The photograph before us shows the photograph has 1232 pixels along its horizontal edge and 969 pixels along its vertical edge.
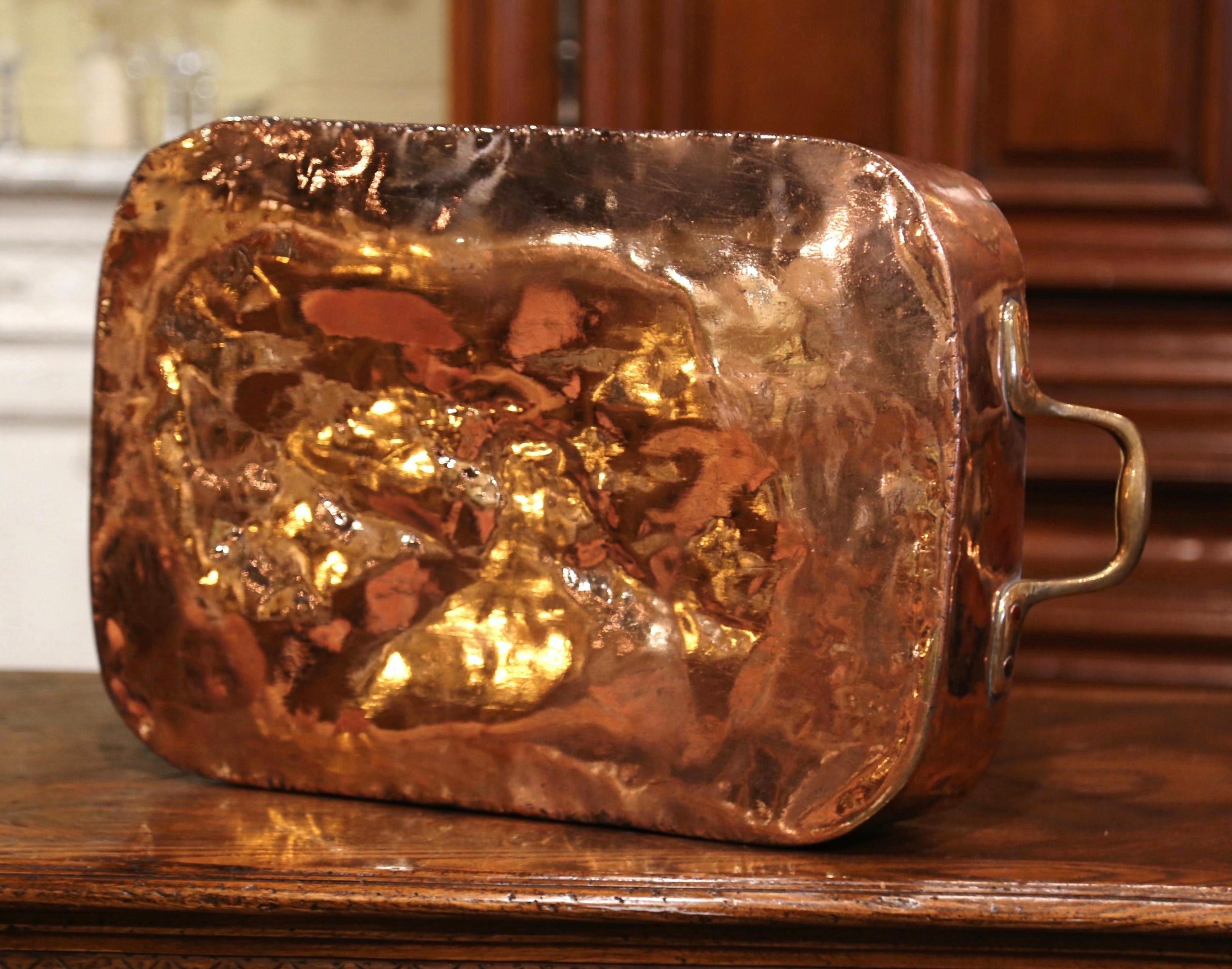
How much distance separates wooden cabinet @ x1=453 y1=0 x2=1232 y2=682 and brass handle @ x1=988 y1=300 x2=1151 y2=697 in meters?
0.69

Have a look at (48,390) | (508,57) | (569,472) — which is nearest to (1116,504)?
(569,472)

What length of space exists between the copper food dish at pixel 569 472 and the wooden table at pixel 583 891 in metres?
0.02

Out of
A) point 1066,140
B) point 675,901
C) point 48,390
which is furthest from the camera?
point 48,390

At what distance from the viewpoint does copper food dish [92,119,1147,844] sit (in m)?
0.42

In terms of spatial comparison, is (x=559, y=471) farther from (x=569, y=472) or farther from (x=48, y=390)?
(x=48, y=390)

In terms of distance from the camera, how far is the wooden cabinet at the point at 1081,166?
111 cm

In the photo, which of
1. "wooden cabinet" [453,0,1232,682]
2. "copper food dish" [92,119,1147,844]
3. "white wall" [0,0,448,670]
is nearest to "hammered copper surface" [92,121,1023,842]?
"copper food dish" [92,119,1147,844]

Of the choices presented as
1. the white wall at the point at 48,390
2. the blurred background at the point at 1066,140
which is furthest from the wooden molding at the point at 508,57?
the white wall at the point at 48,390

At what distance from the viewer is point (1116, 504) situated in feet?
1.45

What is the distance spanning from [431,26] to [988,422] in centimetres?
182

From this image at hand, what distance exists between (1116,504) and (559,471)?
18 centimetres

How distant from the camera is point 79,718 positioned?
60 centimetres

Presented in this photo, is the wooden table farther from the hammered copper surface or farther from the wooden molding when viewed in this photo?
the wooden molding

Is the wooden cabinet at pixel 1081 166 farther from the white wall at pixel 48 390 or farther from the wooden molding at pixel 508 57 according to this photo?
the white wall at pixel 48 390
